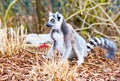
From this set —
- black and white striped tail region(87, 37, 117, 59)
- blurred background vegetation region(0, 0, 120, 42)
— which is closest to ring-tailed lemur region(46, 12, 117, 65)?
black and white striped tail region(87, 37, 117, 59)

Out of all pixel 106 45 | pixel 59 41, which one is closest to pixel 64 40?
pixel 59 41

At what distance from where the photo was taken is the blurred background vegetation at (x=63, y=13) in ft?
22.5

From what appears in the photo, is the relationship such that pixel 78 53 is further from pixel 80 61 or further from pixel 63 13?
pixel 63 13

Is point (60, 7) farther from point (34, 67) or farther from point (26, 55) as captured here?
point (34, 67)

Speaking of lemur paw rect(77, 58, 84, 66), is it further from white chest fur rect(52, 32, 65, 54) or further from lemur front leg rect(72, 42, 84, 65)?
white chest fur rect(52, 32, 65, 54)

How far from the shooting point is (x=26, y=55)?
184 inches

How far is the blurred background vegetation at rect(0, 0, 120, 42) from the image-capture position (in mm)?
6859

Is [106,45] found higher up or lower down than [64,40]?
lower down

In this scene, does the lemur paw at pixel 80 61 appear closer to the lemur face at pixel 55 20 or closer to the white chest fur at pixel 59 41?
the white chest fur at pixel 59 41

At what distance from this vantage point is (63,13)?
740cm

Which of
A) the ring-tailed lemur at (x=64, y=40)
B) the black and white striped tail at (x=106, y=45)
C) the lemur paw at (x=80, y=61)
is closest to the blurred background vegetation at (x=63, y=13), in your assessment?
the black and white striped tail at (x=106, y=45)

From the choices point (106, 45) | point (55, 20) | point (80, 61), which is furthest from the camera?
point (106, 45)

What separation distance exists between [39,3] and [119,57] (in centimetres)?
273

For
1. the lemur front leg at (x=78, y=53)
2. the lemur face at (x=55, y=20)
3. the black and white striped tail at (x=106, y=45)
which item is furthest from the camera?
the black and white striped tail at (x=106, y=45)
